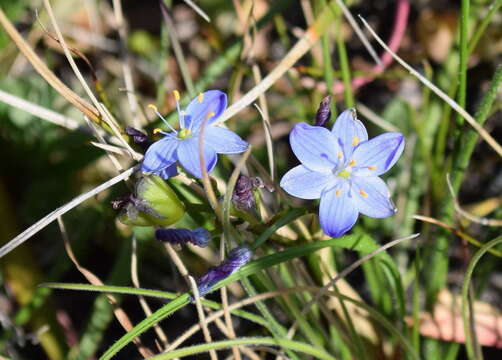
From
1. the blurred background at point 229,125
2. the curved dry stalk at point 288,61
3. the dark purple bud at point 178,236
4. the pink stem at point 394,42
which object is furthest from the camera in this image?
the pink stem at point 394,42

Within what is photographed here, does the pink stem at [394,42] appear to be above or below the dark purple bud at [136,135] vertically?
below

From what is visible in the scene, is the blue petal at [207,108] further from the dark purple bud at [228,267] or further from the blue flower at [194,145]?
the dark purple bud at [228,267]

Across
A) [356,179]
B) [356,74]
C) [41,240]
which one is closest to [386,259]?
[356,179]

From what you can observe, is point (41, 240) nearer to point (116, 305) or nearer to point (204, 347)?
point (116, 305)

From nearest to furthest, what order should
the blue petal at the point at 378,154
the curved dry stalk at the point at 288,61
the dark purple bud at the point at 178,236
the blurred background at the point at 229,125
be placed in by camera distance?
the dark purple bud at the point at 178,236
the blue petal at the point at 378,154
the curved dry stalk at the point at 288,61
the blurred background at the point at 229,125

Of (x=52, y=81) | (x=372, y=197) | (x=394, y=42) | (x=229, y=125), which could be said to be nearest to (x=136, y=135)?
(x=52, y=81)

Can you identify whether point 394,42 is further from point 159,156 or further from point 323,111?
point 159,156

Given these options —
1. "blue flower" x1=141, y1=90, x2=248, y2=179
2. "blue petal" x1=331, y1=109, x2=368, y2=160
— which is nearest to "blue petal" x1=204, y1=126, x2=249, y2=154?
"blue flower" x1=141, y1=90, x2=248, y2=179

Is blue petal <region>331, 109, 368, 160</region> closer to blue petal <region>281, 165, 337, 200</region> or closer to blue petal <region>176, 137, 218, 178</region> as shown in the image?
blue petal <region>281, 165, 337, 200</region>

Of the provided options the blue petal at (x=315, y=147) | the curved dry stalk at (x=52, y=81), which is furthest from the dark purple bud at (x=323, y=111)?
the curved dry stalk at (x=52, y=81)
